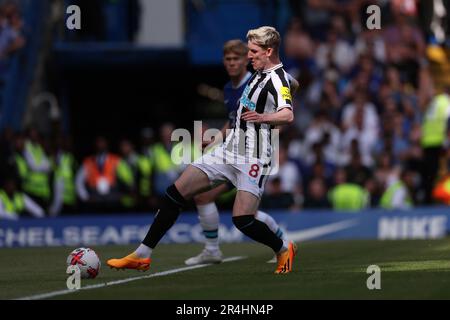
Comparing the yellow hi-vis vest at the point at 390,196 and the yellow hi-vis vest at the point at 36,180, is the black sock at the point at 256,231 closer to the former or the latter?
the yellow hi-vis vest at the point at 390,196

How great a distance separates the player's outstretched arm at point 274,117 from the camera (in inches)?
420

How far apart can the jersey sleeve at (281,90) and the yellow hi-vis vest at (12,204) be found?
10.9 meters

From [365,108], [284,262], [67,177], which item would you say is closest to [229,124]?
[284,262]

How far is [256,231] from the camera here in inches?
438

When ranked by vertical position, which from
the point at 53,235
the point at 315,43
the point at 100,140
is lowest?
the point at 53,235

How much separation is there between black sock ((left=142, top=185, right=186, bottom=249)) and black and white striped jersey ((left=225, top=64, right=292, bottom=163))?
659 mm

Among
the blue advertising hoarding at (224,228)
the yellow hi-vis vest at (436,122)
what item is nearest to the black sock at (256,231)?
the blue advertising hoarding at (224,228)

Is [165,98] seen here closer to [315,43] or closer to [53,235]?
[315,43]

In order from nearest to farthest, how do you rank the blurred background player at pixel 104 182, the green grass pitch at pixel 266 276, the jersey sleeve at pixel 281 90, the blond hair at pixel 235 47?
the green grass pitch at pixel 266 276 < the jersey sleeve at pixel 281 90 < the blond hair at pixel 235 47 < the blurred background player at pixel 104 182

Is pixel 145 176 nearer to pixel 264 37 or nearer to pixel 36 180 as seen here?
pixel 36 180

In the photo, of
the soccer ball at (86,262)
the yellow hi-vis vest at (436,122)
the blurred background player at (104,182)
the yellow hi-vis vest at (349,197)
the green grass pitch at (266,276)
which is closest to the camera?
the green grass pitch at (266,276)

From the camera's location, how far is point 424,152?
22.0 metres

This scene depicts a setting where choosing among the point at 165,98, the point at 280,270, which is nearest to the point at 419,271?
the point at 280,270

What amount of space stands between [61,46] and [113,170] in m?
4.50
